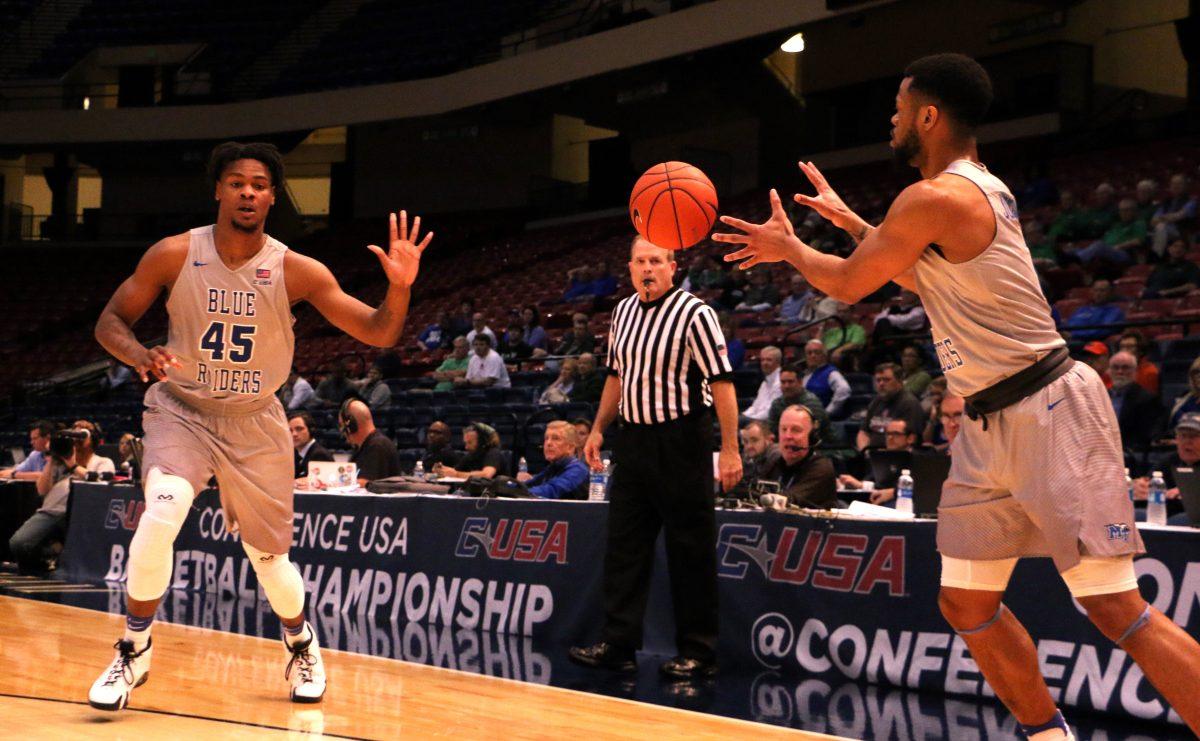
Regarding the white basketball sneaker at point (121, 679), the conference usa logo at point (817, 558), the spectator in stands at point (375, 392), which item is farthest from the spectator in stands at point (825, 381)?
the white basketball sneaker at point (121, 679)

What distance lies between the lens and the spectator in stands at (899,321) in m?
11.6

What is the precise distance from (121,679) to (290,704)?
0.60 m

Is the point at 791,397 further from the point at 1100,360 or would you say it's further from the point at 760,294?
the point at 760,294

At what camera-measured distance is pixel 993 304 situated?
10.5 ft

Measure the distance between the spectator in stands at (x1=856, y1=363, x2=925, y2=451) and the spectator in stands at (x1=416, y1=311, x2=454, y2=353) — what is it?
10.2m

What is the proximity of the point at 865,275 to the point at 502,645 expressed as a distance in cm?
395

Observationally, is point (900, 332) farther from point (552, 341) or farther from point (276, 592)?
point (276, 592)

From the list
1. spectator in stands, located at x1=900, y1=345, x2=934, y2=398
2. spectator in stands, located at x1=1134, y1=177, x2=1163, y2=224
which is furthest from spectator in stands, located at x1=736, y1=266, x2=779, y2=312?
spectator in stands, located at x1=900, y1=345, x2=934, y2=398

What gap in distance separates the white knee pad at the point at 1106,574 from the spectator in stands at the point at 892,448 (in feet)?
13.4

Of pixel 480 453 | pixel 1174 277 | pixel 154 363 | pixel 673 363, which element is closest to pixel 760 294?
pixel 1174 277

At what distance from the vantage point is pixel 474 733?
4.13 meters

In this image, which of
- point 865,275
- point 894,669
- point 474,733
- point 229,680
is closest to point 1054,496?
point 865,275

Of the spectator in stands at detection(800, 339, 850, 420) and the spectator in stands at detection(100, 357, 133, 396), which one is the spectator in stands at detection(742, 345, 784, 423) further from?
the spectator in stands at detection(100, 357, 133, 396)

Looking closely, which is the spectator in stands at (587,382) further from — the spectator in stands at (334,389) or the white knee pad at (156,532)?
the white knee pad at (156,532)
